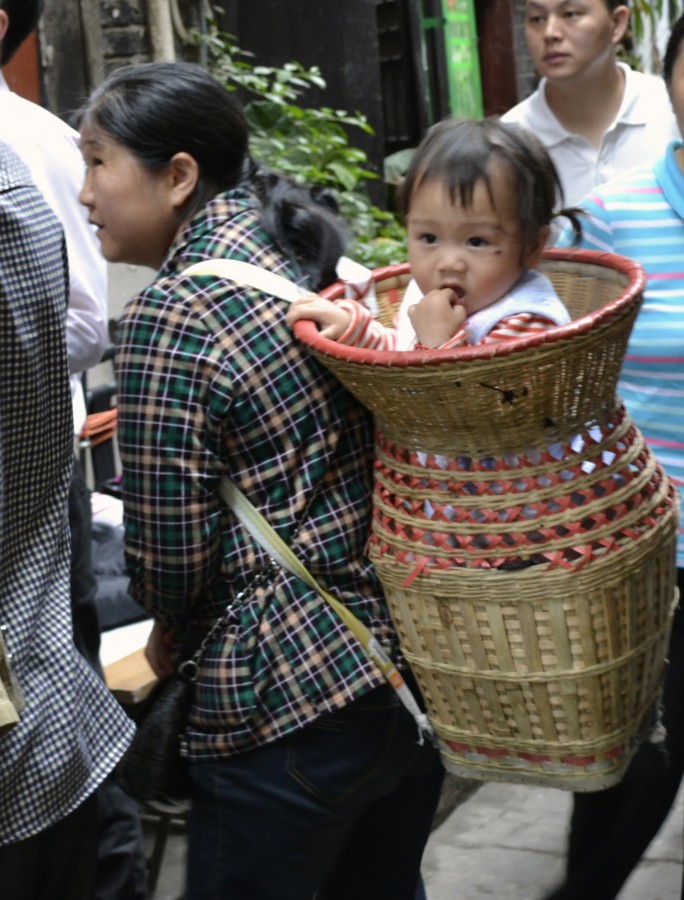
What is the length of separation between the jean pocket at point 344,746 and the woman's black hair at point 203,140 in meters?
0.74

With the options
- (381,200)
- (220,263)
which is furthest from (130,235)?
(381,200)

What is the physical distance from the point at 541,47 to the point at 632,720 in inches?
112

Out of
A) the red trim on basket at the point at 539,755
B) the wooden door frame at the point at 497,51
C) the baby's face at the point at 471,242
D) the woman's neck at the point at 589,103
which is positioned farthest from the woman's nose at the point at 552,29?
the wooden door frame at the point at 497,51

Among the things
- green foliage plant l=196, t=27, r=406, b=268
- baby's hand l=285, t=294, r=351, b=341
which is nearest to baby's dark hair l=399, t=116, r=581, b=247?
baby's hand l=285, t=294, r=351, b=341

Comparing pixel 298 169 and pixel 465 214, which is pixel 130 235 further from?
pixel 298 169

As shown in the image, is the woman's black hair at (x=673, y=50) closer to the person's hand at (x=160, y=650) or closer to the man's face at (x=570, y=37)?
the man's face at (x=570, y=37)

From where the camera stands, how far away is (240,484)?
7.80ft

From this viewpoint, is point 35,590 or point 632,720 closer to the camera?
point 35,590

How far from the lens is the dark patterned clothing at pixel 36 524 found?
2.06 metres

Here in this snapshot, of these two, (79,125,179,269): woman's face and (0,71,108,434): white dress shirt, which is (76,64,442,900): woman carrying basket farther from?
(0,71,108,434): white dress shirt

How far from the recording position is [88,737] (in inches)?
89.5

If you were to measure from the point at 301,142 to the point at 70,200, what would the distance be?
3.70 m

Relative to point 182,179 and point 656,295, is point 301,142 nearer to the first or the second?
point 656,295

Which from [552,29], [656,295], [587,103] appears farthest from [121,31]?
[656,295]
